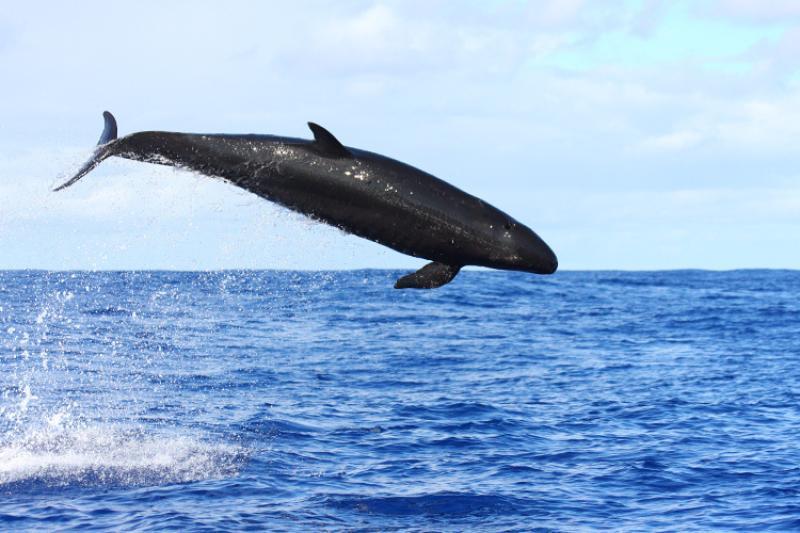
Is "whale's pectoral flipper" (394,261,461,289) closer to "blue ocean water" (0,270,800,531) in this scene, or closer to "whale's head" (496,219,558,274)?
"whale's head" (496,219,558,274)

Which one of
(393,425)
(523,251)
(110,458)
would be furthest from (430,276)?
(393,425)

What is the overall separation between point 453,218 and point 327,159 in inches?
57.1

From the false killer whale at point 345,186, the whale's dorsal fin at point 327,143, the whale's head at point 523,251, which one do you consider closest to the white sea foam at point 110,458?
the false killer whale at point 345,186

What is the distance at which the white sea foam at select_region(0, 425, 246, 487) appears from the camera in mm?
17688

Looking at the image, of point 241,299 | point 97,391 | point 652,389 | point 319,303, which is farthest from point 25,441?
point 241,299

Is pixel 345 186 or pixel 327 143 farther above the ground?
pixel 327 143

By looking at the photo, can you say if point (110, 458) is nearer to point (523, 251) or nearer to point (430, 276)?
point (430, 276)

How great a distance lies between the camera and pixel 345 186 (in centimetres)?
1073

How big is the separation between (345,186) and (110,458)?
10.4 m

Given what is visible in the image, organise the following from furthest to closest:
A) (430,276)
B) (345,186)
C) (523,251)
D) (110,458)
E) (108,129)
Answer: (110,458) → (108,129) → (523,251) → (430,276) → (345,186)

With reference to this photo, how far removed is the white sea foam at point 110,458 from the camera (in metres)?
17.7

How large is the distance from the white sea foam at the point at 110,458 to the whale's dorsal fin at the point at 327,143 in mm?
8684

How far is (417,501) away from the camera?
1697 cm

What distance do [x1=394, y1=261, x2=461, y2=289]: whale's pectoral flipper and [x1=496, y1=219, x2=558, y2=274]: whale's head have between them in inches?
23.2
